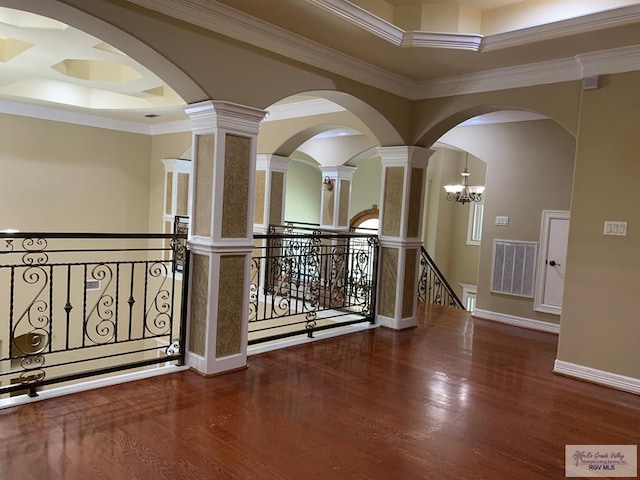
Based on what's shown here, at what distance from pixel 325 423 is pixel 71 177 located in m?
6.77

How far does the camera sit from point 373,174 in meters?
11.3

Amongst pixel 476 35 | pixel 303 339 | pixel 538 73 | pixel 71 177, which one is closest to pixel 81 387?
pixel 303 339

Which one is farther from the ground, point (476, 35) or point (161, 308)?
point (476, 35)

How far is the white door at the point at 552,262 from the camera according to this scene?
5590 mm

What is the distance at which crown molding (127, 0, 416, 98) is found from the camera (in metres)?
3.13

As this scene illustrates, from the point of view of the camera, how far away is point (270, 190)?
6.91 meters

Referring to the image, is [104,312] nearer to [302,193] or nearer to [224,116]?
[224,116]

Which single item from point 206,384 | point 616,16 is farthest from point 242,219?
point 616,16

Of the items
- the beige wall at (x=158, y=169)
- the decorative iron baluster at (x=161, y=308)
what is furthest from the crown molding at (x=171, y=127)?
the decorative iron baluster at (x=161, y=308)

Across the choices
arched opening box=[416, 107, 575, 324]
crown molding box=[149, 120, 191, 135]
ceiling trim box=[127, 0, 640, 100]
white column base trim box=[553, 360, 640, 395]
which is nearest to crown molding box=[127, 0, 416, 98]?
ceiling trim box=[127, 0, 640, 100]

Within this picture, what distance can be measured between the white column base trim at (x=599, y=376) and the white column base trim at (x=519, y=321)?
1.64 meters

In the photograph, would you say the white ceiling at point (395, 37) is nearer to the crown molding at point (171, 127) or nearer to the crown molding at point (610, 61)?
the crown molding at point (610, 61)

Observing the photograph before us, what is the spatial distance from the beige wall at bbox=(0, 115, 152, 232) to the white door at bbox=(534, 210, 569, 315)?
641 cm

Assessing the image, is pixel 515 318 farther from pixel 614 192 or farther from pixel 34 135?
pixel 34 135
